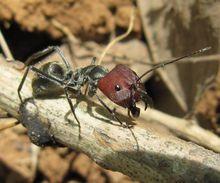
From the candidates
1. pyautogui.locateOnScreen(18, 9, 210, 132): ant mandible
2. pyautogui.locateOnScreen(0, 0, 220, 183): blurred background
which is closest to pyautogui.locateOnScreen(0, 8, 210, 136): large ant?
pyautogui.locateOnScreen(18, 9, 210, 132): ant mandible

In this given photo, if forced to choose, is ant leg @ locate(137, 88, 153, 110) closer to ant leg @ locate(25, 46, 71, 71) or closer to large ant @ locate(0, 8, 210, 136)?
large ant @ locate(0, 8, 210, 136)

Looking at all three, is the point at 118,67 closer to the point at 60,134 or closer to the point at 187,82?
the point at 60,134

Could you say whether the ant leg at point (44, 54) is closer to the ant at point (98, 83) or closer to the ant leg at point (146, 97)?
the ant at point (98, 83)

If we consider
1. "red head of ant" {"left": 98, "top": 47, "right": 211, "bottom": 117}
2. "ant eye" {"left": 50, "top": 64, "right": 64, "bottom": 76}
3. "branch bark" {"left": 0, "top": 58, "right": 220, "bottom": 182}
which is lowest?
"branch bark" {"left": 0, "top": 58, "right": 220, "bottom": 182}

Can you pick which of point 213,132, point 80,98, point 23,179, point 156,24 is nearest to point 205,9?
point 156,24

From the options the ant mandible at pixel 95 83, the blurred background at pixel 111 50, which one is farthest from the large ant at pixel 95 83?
the blurred background at pixel 111 50

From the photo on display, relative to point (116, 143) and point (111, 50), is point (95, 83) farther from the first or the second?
point (111, 50)
